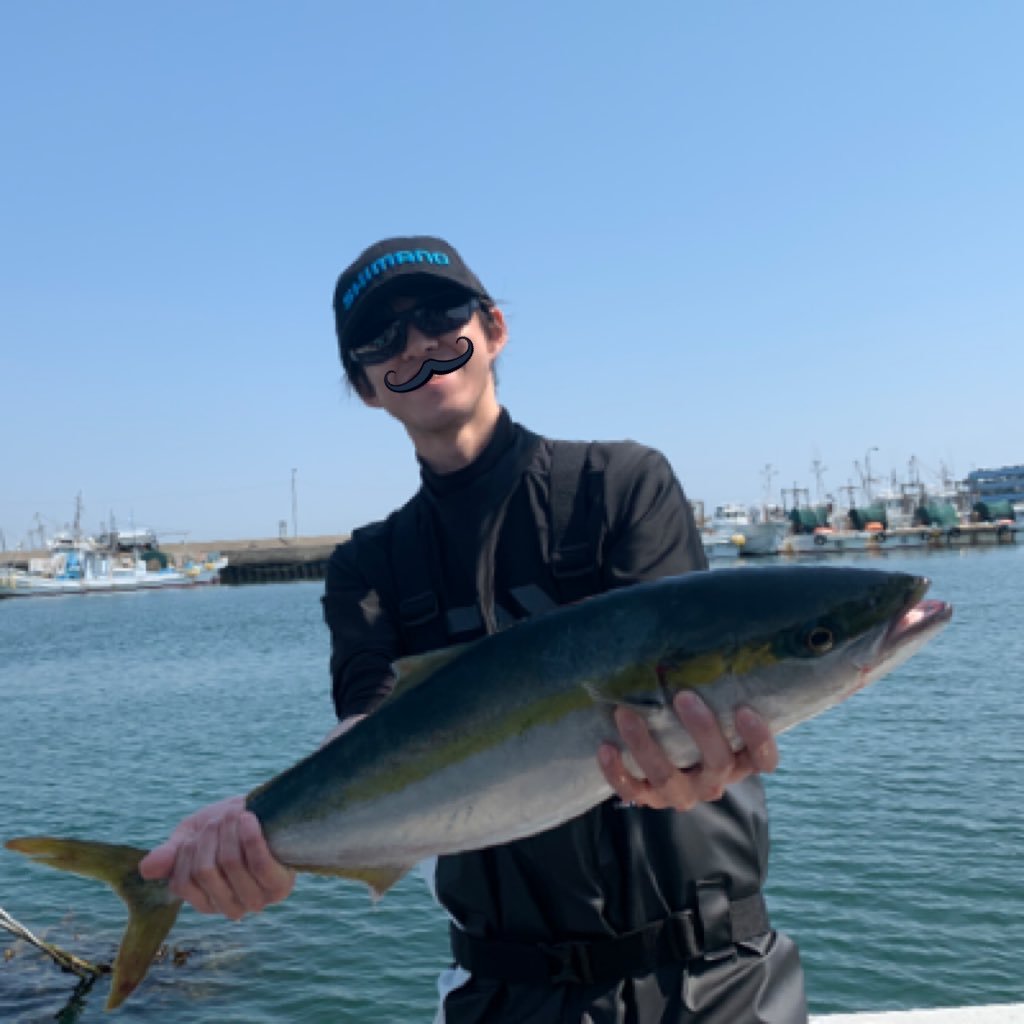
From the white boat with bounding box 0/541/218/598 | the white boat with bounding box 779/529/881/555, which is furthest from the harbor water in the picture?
the white boat with bounding box 0/541/218/598

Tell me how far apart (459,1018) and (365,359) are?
2.48 metres

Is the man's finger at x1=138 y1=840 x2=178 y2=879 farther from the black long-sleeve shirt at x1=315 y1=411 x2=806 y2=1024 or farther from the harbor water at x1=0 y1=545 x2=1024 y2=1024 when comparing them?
the harbor water at x1=0 y1=545 x2=1024 y2=1024

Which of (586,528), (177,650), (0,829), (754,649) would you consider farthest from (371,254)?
(177,650)

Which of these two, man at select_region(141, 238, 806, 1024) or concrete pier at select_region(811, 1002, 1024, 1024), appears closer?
man at select_region(141, 238, 806, 1024)

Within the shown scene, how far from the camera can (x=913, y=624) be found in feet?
9.76

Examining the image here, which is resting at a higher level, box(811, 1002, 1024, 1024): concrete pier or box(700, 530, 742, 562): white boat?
box(700, 530, 742, 562): white boat

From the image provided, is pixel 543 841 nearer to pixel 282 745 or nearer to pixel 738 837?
pixel 738 837

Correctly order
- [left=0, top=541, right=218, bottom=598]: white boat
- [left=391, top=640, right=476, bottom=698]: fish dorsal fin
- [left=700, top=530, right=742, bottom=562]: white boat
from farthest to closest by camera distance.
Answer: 1. [left=0, top=541, right=218, bottom=598]: white boat
2. [left=700, top=530, right=742, bottom=562]: white boat
3. [left=391, top=640, right=476, bottom=698]: fish dorsal fin

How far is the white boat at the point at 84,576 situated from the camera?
125812 mm

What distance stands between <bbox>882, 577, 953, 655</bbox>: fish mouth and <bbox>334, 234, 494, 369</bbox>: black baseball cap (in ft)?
6.90

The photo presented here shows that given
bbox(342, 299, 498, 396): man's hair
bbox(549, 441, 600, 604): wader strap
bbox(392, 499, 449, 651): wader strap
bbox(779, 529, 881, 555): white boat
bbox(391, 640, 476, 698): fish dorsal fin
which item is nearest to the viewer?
bbox(391, 640, 476, 698): fish dorsal fin

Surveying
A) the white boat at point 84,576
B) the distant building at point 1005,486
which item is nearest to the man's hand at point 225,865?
the white boat at point 84,576

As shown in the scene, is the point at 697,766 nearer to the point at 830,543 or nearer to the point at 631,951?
the point at 631,951

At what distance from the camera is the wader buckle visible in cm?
339
